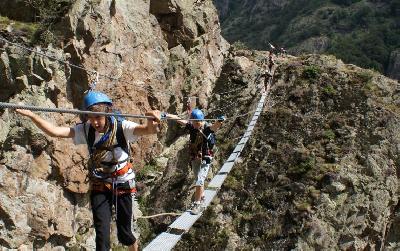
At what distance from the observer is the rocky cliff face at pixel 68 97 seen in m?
10.2

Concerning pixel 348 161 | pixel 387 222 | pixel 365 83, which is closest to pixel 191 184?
pixel 348 161

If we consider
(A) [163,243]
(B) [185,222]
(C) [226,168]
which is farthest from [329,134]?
(A) [163,243]

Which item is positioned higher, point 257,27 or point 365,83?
point 257,27

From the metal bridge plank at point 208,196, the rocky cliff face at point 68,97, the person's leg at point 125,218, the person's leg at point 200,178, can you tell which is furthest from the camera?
the rocky cliff face at point 68,97

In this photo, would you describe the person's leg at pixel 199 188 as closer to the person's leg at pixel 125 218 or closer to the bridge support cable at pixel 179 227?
the bridge support cable at pixel 179 227

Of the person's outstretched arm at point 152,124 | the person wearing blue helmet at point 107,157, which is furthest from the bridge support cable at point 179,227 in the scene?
the person's outstretched arm at point 152,124

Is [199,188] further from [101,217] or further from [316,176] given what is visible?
[316,176]

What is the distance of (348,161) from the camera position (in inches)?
547

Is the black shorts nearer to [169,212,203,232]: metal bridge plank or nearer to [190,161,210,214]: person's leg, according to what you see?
[169,212,203,232]: metal bridge plank

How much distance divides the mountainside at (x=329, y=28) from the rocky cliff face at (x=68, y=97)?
7129cm

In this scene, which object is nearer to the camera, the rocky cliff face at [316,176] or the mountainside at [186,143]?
the mountainside at [186,143]

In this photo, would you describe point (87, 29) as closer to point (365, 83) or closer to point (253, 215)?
point (253, 215)

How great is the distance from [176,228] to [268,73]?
1235 centimetres

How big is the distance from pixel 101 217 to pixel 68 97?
782 cm
